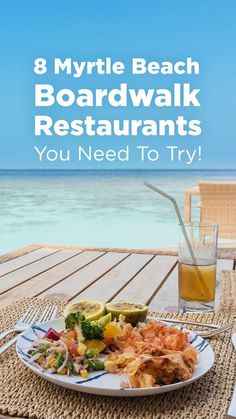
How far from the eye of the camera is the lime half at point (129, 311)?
31.4 inches

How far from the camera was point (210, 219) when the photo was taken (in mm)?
4160

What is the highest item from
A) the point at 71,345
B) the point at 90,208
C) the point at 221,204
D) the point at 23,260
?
the point at 71,345

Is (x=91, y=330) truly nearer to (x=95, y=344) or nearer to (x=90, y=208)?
(x=95, y=344)

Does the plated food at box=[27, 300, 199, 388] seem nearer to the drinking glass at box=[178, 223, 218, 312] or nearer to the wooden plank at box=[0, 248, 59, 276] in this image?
the drinking glass at box=[178, 223, 218, 312]

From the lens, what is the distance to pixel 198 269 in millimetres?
1031

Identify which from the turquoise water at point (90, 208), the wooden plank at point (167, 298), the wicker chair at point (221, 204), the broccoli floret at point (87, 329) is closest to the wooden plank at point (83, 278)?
the wooden plank at point (167, 298)

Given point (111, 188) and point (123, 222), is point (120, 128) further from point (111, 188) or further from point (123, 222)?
point (123, 222)

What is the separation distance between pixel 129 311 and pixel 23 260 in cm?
88

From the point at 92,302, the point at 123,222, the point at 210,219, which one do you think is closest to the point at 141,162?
the point at 123,222

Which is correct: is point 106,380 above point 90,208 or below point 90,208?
above

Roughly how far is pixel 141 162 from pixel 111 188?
5.38 metres

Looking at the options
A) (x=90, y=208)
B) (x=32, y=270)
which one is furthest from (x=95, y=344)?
(x=90, y=208)

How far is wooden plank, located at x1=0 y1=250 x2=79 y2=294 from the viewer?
4.26 ft

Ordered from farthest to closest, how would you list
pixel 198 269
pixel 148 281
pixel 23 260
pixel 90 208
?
pixel 90 208
pixel 23 260
pixel 148 281
pixel 198 269
